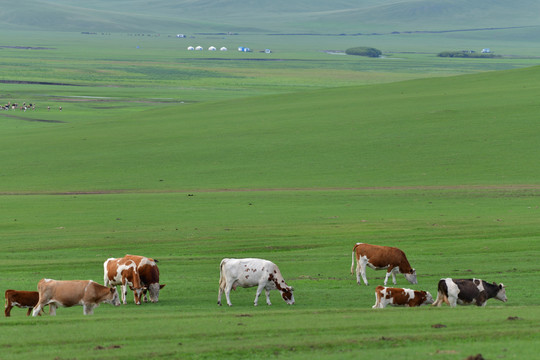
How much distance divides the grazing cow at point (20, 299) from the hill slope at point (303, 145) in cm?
3179

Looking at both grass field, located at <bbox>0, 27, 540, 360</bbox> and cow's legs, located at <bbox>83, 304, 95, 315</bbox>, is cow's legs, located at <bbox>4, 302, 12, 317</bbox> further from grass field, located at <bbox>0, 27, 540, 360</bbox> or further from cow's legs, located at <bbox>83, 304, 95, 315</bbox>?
cow's legs, located at <bbox>83, 304, 95, 315</bbox>

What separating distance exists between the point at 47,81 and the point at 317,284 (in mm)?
135680

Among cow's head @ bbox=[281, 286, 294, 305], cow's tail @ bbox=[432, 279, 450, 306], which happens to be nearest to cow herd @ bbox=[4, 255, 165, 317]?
cow's head @ bbox=[281, 286, 294, 305]

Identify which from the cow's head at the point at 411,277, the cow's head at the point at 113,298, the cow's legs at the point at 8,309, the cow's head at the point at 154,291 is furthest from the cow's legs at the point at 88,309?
the cow's head at the point at 411,277

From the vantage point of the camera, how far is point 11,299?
19156 mm

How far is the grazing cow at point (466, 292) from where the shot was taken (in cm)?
1964

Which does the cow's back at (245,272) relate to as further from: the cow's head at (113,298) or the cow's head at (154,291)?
the cow's head at (113,298)

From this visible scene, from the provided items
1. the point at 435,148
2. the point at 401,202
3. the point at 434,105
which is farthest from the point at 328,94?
the point at 401,202

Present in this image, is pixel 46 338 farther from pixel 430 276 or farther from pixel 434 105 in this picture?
pixel 434 105

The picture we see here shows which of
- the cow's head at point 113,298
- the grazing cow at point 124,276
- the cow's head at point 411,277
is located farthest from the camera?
the cow's head at point 411,277

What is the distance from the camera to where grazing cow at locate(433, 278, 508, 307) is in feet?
64.4

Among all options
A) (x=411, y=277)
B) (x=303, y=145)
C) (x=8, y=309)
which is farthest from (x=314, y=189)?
(x=8, y=309)

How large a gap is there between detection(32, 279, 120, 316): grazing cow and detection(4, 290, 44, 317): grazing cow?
1.57 ft

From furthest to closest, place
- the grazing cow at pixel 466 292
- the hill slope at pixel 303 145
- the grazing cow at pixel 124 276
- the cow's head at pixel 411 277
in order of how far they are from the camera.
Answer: the hill slope at pixel 303 145
the cow's head at pixel 411 277
the grazing cow at pixel 124 276
the grazing cow at pixel 466 292
